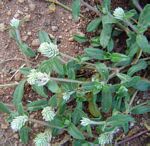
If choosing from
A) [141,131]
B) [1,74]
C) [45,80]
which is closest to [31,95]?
[1,74]

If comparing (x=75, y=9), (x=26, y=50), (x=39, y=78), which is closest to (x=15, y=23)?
(x=26, y=50)

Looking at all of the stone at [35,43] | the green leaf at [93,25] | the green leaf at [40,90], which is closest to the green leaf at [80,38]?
the green leaf at [93,25]

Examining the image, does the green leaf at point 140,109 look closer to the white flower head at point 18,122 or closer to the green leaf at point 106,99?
the green leaf at point 106,99

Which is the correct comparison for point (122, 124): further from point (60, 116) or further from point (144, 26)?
point (144, 26)

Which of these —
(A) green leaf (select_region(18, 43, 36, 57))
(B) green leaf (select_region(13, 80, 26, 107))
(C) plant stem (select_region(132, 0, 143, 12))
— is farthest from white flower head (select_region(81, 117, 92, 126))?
(C) plant stem (select_region(132, 0, 143, 12))

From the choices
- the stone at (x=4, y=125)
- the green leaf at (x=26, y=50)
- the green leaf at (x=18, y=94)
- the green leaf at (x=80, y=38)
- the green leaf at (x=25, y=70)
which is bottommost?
the stone at (x=4, y=125)

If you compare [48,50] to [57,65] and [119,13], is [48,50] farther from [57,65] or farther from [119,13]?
[119,13]
